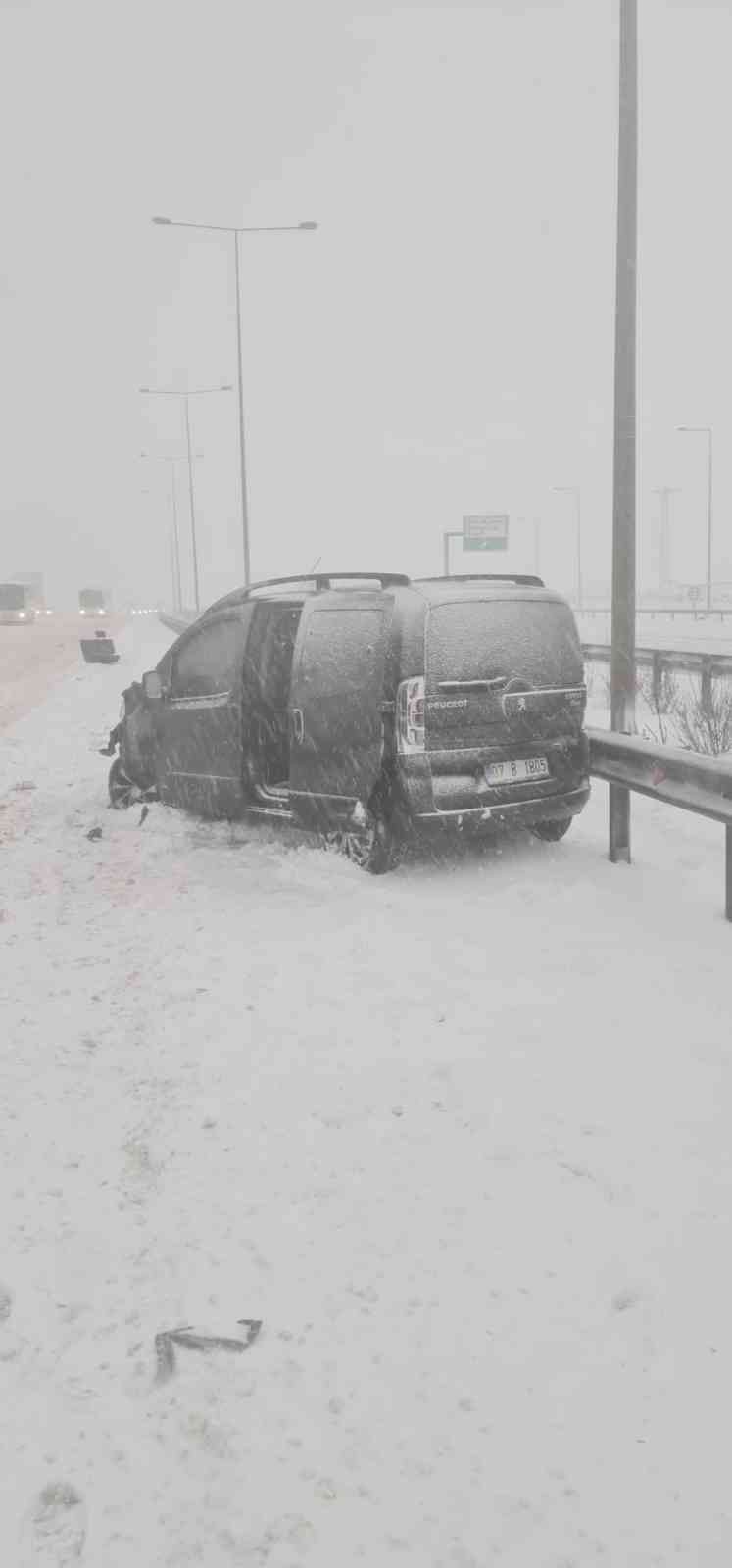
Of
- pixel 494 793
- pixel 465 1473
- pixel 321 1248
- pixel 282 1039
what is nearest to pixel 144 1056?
pixel 282 1039

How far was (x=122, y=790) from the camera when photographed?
32.0 ft

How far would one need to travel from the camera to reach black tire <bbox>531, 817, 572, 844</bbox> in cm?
771

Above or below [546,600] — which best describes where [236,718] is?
below

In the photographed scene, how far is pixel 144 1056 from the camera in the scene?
4480 mm

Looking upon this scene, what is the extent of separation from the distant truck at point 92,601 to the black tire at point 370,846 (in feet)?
244

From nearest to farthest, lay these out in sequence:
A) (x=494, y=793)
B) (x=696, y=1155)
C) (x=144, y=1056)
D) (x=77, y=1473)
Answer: (x=77, y=1473) < (x=696, y=1155) < (x=144, y=1056) < (x=494, y=793)

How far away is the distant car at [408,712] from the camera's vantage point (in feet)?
21.6

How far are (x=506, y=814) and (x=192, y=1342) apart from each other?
4.39m

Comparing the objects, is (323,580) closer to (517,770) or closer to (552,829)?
(517,770)

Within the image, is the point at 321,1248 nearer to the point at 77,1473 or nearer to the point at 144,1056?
the point at 77,1473

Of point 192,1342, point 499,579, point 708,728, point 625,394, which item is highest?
point 625,394

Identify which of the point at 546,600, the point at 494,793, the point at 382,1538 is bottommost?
the point at 382,1538

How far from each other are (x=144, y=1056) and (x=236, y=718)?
12.2 feet

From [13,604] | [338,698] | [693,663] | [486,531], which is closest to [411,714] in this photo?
[338,698]
